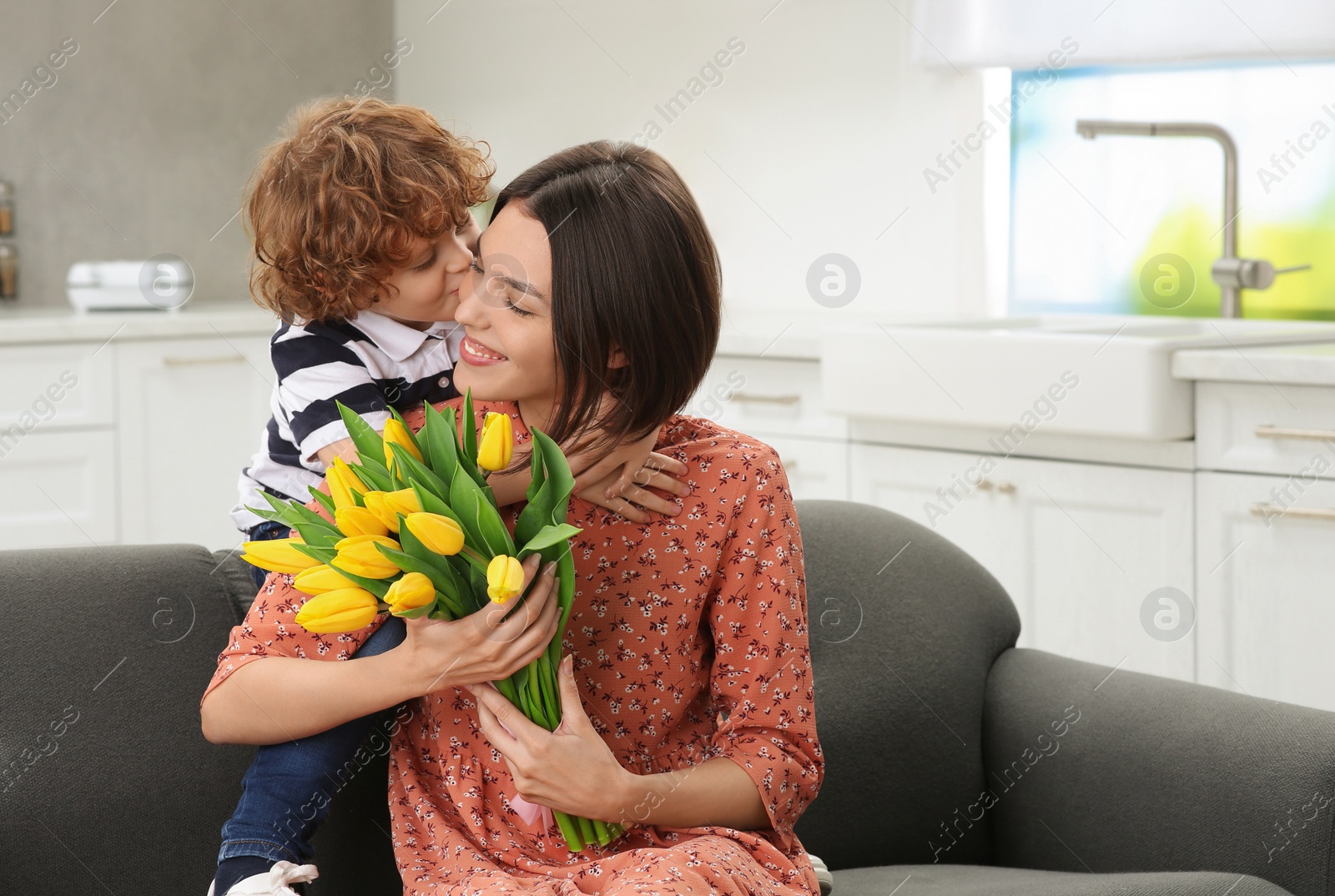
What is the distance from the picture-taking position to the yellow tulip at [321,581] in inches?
38.1

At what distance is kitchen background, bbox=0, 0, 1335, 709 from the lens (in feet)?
8.09

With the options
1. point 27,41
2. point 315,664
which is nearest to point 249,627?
point 315,664

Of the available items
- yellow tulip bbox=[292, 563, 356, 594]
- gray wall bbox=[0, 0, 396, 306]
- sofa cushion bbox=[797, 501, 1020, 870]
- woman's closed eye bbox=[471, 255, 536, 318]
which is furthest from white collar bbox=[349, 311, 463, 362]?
gray wall bbox=[0, 0, 396, 306]

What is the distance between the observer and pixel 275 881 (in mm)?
1133

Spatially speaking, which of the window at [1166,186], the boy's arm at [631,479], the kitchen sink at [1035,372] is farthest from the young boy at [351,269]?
the window at [1166,186]

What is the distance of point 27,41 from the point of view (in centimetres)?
403

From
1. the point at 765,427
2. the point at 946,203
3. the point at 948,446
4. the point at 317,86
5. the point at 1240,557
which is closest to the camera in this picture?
the point at 1240,557

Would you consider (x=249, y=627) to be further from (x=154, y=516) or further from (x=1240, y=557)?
(x=154, y=516)

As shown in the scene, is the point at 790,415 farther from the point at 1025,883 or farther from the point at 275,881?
the point at 275,881

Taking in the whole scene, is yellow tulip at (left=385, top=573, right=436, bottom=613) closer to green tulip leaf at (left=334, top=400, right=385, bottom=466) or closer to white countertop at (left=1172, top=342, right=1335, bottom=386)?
green tulip leaf at (left=334, top=400, right=385, bottom=466)

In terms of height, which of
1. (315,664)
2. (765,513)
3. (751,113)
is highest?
(751,113)

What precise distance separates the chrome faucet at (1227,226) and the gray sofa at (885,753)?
137 centimetres

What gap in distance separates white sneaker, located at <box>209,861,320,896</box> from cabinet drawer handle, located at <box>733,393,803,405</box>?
1999 millimetres

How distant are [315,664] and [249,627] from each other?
0.08 meters
